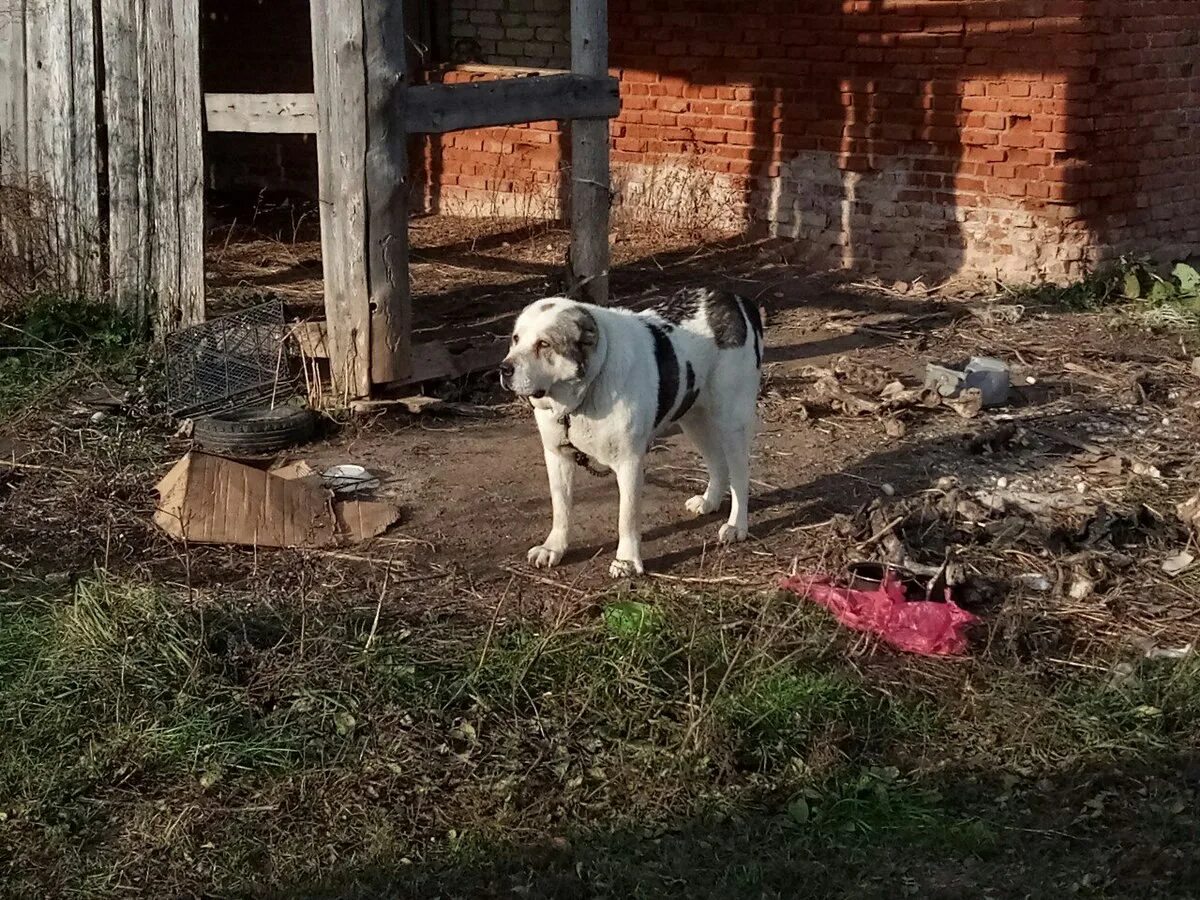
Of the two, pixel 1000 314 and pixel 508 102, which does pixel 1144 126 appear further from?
pixel 508 102

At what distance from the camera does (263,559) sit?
19.9 feet

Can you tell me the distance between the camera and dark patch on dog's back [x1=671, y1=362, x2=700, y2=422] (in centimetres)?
600

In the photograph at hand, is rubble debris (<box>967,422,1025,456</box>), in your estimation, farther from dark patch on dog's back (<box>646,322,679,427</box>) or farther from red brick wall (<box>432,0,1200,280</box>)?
red brick wall (<box>432,0,1200,280</box>)

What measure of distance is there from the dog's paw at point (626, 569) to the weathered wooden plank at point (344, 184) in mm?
2414

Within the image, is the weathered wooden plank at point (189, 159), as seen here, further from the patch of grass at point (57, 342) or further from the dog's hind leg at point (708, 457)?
the dog's hind leg at point (708, 457)

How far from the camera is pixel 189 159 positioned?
8289mm

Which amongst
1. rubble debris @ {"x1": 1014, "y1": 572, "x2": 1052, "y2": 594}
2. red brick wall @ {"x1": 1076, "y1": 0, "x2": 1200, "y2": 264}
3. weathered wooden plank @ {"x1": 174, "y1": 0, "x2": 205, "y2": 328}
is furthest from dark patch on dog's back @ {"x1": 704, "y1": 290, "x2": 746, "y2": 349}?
red brick wall @ {"x1": 1076, "y1": 0, "x2": 1200, "y2": 264}

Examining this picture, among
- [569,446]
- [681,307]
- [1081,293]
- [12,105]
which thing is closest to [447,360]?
[681,307]

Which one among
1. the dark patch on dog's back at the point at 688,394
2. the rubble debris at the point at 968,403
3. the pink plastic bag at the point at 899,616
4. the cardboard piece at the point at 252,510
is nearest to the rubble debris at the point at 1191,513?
the pink plastic bag at the point at 899,616

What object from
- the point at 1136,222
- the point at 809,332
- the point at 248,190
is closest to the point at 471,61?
the point at 248,190

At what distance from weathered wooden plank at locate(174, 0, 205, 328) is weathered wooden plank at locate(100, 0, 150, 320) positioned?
28cm

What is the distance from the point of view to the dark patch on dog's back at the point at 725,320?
6.16m

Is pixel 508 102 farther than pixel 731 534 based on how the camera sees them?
Yes

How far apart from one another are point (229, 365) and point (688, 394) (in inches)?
121
